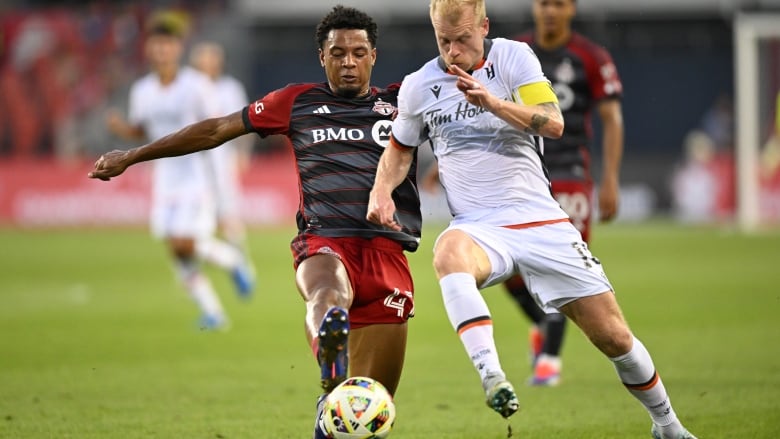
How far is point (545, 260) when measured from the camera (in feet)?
20.4

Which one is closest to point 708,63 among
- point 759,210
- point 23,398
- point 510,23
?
point 510,23

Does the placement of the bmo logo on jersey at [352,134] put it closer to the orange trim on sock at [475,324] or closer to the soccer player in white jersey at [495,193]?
the soccer player in white jersey at [495,193]

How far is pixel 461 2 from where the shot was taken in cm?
605

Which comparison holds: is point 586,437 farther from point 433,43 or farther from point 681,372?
point 433,43

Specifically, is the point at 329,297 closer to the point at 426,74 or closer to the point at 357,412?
the point at 357,412

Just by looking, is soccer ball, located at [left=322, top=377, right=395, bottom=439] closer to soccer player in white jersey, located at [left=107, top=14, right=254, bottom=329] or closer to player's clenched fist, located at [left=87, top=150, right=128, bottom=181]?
player's clenched fist, located at [left=87, top=150, right=128, bottom=181]

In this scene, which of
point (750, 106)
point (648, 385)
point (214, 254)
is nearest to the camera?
point (648, 385)

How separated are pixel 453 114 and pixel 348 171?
26.6 inches

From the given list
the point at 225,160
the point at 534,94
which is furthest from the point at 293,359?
the point at 225,160

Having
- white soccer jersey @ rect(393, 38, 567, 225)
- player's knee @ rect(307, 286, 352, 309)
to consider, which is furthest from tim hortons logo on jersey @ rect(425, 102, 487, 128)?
player's knee @ rect(307, 286, 352, 309)

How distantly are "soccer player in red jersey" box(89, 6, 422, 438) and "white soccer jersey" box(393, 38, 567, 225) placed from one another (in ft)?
1.12

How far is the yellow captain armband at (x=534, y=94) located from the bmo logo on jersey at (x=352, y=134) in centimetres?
84

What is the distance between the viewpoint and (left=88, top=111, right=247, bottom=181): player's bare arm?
21.9 ft

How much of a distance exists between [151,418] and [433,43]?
90.8 feet
